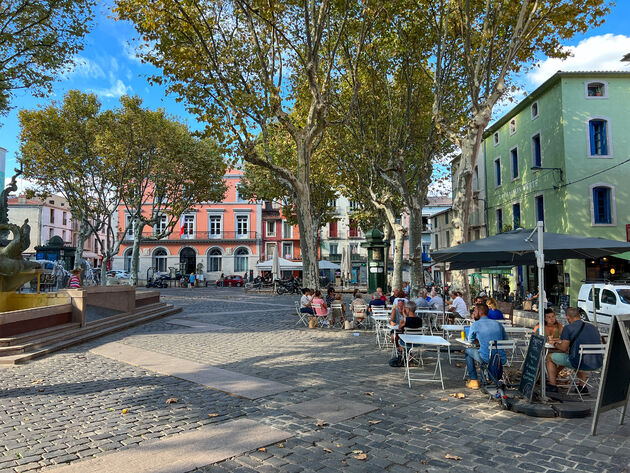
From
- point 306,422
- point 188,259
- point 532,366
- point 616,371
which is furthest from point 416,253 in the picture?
point 188,259

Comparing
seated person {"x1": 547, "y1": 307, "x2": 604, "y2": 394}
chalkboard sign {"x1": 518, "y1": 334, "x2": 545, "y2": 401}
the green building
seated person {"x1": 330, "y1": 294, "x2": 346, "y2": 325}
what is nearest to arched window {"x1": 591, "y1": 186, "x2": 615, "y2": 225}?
the green building

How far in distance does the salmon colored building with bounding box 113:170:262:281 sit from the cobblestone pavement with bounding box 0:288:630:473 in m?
44.1

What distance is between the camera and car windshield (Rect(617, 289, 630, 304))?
44.0ft

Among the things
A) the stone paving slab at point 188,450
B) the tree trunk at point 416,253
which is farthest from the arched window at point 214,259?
the stone paving slab at point 188,450

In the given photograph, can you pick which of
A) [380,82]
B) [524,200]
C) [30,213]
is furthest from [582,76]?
[30,213]

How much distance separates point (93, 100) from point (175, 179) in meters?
6.71

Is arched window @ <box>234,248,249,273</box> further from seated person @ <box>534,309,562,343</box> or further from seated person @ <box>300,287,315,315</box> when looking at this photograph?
seated person @ <box>534,309,562,343</box>

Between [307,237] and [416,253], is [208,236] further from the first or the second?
[307,237]

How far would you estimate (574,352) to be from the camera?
19.7 ft

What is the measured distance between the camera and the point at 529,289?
79.7 feet

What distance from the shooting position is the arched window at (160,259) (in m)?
52.6

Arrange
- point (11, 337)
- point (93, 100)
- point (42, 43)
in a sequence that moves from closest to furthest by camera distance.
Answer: point (11, 337)
point (42, 43)
point (93, 100)

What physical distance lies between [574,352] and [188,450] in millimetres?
5020

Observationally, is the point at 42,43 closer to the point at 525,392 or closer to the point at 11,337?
the point at 11,337
